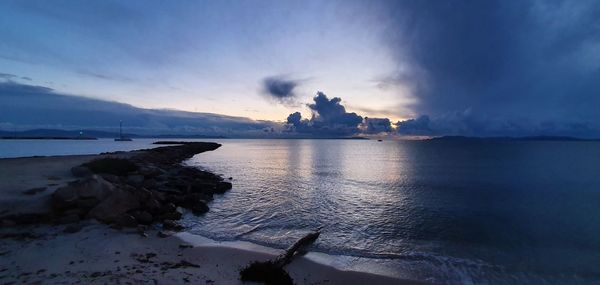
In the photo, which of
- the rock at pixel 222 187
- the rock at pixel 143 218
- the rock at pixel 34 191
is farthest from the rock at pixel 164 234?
the rock at pixel 222 187

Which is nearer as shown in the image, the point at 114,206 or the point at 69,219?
the point at 69,219

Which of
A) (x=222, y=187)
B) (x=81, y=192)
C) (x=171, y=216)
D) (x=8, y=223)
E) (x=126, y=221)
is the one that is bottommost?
(x=222, y=187)

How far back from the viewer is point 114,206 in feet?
52.6

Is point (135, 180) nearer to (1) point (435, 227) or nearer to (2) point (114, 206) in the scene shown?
(2) point (114, 206)

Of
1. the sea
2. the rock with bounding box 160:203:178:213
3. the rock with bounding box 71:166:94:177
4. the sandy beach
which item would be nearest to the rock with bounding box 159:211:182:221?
the rock with bounding box 160:203:178:213

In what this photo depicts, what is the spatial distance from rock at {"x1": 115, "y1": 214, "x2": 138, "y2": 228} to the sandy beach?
0.59 metres

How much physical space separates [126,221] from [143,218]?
101 cm

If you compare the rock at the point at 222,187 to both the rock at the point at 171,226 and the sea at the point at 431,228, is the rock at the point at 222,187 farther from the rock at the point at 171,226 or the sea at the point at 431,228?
the rock at the point at 171,226

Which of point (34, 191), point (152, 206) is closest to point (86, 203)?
point (152, 206)

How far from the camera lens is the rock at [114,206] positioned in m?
15.3

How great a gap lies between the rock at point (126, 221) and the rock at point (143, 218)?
45 centimetres

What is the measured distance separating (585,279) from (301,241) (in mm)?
11385

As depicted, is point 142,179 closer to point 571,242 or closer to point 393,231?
point 393,231

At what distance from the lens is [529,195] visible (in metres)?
31.7
